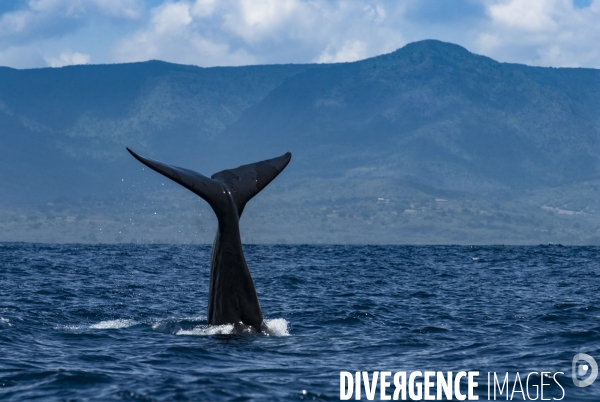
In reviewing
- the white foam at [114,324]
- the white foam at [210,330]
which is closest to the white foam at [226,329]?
the white foam at [210,330]

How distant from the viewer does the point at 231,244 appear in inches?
679

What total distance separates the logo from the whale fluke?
5735mm

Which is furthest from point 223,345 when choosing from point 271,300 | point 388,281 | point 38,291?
point 388,281

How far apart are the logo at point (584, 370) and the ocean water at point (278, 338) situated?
165 mm

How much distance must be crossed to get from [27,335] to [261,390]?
707cm

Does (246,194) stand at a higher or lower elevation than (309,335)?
higher

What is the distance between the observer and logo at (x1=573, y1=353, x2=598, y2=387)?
49.1ft

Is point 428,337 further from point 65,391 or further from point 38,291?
point 38,291

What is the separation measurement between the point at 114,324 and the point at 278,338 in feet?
15.0

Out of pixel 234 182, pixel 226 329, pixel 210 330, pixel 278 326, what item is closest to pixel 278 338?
pixel 226 329

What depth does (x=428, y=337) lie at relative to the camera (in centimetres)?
1956

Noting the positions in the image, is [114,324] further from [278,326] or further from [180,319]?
[278,326]

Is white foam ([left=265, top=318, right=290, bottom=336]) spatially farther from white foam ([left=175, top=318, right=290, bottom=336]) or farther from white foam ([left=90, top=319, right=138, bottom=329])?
white foam ([left=90, top=319, right=138, bottom=329])

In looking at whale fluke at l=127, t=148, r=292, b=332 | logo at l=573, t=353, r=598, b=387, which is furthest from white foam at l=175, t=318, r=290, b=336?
logo at l=573, t=353, r=598, b=387
